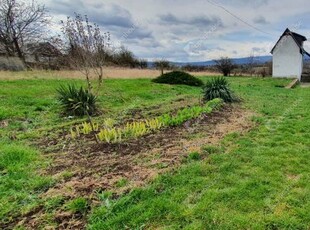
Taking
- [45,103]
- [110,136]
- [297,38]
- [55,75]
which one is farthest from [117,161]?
[297,38]

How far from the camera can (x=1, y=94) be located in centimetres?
1011

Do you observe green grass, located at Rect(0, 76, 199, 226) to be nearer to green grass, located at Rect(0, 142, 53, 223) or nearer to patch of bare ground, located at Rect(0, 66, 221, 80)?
green grass, located at Rect(0, 142, 53, 223)

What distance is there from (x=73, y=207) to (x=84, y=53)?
25.6 feet

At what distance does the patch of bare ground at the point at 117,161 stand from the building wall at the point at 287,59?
20.3 m

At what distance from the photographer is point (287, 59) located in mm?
24406

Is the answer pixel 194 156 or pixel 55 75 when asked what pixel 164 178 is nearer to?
pixel 194 156

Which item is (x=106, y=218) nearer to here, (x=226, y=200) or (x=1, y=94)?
(x=226, y=200)

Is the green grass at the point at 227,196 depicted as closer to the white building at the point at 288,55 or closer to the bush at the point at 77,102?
the bush at the point at 77,102

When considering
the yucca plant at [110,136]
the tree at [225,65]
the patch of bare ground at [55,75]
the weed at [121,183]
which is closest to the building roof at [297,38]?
the tree at [225,65]

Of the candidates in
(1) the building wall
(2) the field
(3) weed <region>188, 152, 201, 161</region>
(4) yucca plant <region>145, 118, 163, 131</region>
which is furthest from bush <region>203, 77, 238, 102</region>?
(1) the building wall

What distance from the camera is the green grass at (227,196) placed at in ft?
9.46

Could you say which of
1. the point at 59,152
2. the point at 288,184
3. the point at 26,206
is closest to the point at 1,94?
the point at 59,152

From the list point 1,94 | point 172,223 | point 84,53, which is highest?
point 84,53

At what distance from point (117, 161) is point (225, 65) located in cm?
2574
